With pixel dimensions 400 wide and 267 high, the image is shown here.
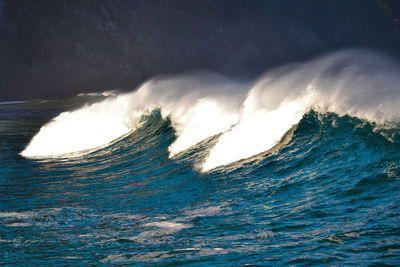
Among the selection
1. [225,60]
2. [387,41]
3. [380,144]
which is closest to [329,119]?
[380,144]

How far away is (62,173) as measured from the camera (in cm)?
888

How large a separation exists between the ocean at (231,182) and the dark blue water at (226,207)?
19mm

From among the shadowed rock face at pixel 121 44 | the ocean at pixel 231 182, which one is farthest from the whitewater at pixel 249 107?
the shadowed rock face at pixel 121 44

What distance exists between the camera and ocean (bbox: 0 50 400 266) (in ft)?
12.8

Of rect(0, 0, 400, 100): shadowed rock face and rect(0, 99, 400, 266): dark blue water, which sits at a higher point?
rect(0, 0, 400, 100): shadowed rock face

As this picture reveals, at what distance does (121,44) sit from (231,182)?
46.7 m

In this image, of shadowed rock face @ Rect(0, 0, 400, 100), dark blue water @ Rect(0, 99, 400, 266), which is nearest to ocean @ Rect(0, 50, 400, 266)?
dark blue water @ Rect(0, 99, 400, 266)

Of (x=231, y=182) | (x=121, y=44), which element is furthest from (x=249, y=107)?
(x=121, y=44)

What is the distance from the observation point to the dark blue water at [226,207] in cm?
376

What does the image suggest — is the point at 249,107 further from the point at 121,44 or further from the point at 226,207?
the point at 121,44

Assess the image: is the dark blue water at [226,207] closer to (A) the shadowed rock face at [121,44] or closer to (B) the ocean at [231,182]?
(B) the ocean at [231,182]

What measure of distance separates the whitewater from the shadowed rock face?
37.0m

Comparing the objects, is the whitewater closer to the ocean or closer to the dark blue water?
the ocean

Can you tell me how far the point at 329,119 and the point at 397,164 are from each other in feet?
7.91
